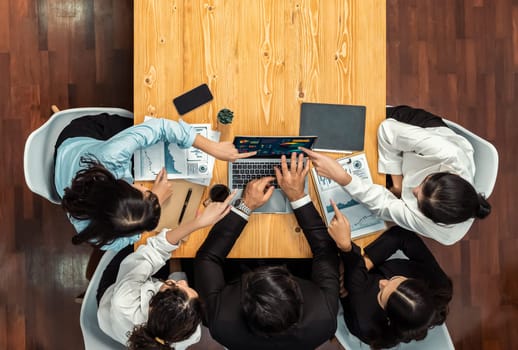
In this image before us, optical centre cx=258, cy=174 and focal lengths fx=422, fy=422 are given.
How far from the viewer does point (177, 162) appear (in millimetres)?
1779

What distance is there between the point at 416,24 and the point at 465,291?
Result: 1.72 meters

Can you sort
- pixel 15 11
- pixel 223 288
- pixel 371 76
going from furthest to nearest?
pixel 15 11
pixel 371 76
pixel 223 288

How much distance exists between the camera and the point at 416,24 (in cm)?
269

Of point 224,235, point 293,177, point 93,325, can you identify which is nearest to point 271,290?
point 224,235

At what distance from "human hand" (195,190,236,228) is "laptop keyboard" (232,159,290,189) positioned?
79mm

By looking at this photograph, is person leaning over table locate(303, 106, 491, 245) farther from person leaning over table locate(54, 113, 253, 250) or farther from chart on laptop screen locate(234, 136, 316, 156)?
person leaning over table locate(54, 113, 253, 250)

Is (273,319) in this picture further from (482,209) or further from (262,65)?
(262,65)

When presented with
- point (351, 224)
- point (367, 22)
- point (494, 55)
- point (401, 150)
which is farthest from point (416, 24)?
point (351, 224)

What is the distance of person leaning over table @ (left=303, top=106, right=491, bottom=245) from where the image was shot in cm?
167

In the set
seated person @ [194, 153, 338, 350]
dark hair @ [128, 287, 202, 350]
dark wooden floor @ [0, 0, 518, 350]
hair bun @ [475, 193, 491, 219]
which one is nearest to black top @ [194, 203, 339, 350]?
seated person @ [194, 153, 338, 350]

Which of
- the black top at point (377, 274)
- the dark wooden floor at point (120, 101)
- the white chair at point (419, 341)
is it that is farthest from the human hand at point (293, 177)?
the dark wooden floor at point (120, 101)

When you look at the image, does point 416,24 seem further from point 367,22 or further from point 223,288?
point 223,288

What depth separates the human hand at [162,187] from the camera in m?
1.72

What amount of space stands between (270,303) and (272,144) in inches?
24.8
